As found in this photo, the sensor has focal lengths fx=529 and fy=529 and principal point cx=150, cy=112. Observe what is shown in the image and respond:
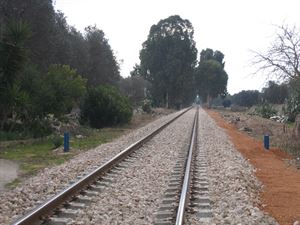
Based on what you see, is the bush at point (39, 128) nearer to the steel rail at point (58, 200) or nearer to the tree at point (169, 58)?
the steel rail at point (58, 200)

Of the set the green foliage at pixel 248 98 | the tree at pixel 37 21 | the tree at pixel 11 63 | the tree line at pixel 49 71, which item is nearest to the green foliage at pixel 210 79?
the green foliage at pixel 248 98

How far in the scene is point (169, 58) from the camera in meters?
96.9

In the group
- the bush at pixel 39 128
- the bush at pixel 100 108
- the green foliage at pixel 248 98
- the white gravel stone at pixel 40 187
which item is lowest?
the white gravel stone at pixel 40 187

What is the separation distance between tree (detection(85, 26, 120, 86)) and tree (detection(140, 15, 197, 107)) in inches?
1459

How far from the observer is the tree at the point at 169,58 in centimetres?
9669

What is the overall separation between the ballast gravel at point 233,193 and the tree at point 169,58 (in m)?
79.7

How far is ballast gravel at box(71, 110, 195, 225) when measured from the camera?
8.43 m

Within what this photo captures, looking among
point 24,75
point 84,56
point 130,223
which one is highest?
point 84,56

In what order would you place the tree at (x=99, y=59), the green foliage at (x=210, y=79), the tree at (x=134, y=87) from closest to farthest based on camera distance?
the tree at (x=99, y=59) → the tree at (x=134, y=87) → the green foliage at (x=210, y=79)

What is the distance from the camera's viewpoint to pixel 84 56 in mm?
49625

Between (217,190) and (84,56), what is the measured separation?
131 ft

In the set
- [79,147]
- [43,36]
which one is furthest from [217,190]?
[43,36]

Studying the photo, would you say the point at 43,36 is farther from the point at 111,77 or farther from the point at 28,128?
the point at 111,77

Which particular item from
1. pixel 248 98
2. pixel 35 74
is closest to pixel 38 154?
pixel 35 74
